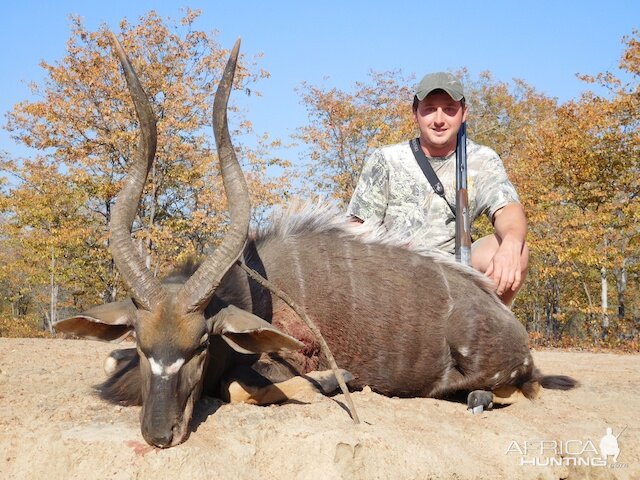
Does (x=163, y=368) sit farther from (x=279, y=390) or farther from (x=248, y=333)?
(x=279, y=390)

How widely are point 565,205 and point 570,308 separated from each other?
240 inches

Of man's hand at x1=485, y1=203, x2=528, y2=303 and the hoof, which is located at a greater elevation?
man's hand at x1=485, y1=203, x2=528, y2=303

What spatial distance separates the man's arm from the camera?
4468mm

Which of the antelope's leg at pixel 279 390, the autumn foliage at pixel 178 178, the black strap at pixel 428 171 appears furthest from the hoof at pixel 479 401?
the autumn foliage at pixel 178 178

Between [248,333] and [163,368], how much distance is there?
533 millimetres

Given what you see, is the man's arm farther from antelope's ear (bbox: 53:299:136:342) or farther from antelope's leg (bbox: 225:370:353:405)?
antelope's ear (bbox: 53:299:136:342)

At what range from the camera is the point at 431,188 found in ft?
17.1

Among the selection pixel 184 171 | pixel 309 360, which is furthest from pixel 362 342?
pixel 184 171

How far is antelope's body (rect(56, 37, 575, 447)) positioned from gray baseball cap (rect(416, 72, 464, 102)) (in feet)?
3.98

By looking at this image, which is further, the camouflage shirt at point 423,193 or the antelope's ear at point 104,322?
the camouflage shirt at point 423,193

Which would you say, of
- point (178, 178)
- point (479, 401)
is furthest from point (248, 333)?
point (178, 178)

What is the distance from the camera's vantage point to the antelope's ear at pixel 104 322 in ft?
11.6

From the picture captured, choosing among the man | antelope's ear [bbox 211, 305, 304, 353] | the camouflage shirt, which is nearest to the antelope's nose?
antelope's ear [bbox 211, 305, 304, 353]

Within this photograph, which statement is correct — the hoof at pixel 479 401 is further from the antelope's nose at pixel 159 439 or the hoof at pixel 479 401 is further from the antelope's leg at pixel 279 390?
the antelope's nose at pixel 159 439
